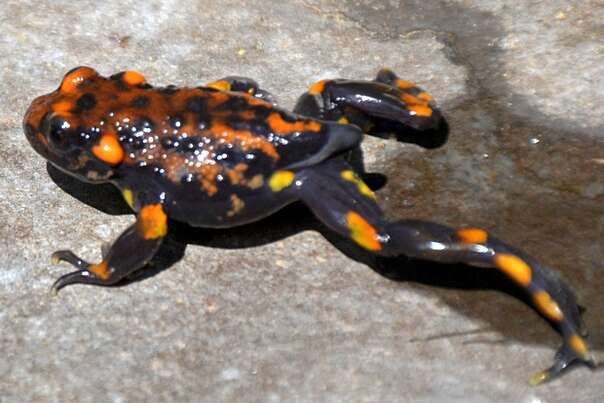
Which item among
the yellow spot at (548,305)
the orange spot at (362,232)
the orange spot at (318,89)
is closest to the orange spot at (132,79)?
the orange spot at (318,89)

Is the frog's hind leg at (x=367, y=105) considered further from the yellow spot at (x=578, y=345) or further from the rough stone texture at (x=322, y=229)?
the yellow spot at (x=578, y=345)

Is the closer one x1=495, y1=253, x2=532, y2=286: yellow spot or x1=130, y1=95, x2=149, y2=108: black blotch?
x1=495, y1=253, x2=532, y2=286: yellow spot

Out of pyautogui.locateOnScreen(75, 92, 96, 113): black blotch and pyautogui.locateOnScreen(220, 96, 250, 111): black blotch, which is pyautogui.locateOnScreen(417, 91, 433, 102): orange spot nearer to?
pyautogui.locateOnScreen(220, 96, 250, 111): black blotch

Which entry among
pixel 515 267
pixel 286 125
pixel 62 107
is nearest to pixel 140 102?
pixel 62 107

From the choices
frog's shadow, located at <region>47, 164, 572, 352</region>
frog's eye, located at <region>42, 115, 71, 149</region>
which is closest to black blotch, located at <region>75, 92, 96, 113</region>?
frog's eye, located at <region>42, 115, 71, 149</region>

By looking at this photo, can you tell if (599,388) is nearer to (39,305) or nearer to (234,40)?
(39,305)

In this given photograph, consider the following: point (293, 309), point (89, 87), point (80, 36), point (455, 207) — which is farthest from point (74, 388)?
point (80, 36)
